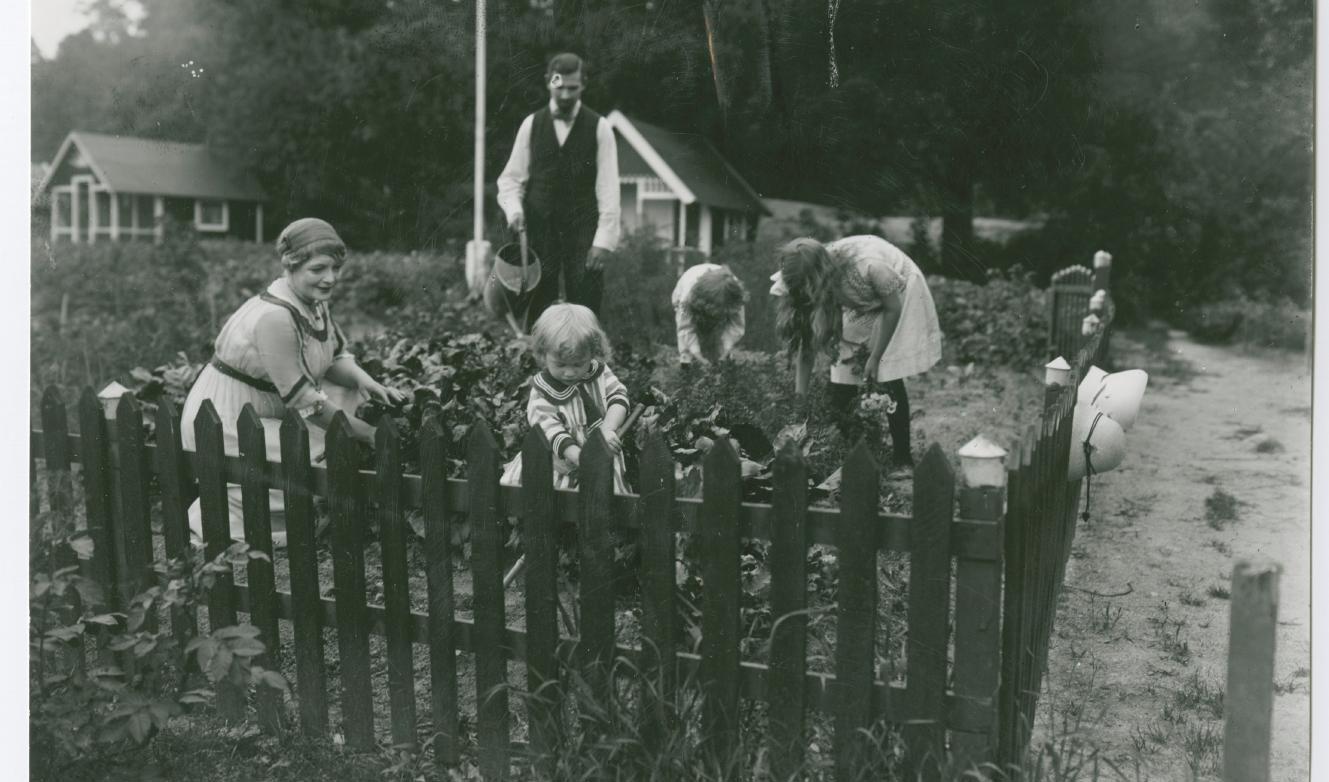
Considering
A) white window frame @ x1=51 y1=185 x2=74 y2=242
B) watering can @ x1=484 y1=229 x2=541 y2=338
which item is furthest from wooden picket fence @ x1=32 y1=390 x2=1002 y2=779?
watering can @ x1=484 y1=229 x2=541 y2=338

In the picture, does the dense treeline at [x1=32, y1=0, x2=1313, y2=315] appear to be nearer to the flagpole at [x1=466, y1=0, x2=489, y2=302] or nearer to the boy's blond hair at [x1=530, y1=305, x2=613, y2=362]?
the flagpole at [x1=466, y1=0, x2=489, y2=302]

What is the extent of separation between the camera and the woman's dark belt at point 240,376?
13.6 feet

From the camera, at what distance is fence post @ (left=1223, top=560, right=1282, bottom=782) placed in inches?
82.4

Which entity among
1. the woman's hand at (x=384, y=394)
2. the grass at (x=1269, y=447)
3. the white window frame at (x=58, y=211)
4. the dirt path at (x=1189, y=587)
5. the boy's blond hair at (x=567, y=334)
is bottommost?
the dirt path at (x=1189, y=587)

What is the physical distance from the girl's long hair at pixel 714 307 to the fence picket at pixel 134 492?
2.67 meters

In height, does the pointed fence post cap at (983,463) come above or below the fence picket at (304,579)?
above

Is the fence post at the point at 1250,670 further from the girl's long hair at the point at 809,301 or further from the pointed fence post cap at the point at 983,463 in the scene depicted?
the girl's long hair at the point at 809,301

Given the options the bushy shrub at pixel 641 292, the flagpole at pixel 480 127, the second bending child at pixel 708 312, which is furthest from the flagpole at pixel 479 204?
the second bending child at pixel 708 312

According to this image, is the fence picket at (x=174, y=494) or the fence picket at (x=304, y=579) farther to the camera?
the fence picket at (x=174, y=494)

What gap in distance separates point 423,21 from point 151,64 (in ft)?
3.82

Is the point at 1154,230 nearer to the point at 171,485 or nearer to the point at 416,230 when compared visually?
the point at 416,230

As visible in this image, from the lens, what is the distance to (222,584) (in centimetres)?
315

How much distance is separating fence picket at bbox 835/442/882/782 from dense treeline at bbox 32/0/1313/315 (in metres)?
1.76
